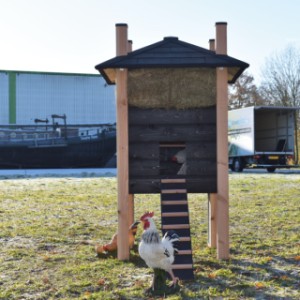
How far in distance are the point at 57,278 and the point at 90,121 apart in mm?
39727

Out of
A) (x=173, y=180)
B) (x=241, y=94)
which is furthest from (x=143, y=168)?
(x=241, y=94)

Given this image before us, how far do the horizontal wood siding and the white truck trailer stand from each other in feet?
64.1

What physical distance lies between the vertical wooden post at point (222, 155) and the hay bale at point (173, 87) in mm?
117

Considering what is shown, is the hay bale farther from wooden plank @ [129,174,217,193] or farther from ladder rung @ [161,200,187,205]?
ladder rung @ [161,200,187,205]

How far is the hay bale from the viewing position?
649cm

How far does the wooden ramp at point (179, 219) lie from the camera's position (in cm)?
539

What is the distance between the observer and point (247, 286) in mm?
5086

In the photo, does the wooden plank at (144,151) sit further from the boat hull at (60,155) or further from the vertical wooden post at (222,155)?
the boat hull at (60,155)

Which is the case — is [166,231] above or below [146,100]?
below

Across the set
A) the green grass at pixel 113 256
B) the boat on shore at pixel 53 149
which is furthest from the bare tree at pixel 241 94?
the green grass at pixel 113 256

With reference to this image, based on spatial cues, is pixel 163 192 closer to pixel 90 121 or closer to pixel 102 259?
pixel 102 259

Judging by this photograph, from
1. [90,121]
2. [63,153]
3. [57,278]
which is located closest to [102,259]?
[57,278]

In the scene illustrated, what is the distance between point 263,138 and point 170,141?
2258 cm

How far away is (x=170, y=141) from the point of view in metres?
6.52
